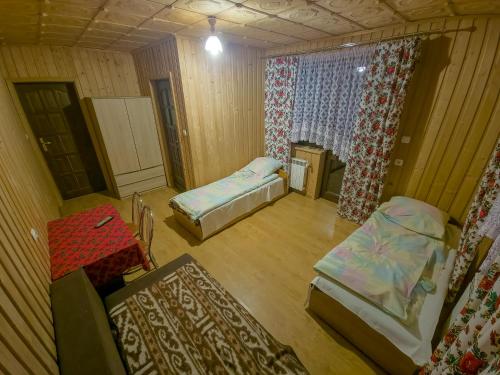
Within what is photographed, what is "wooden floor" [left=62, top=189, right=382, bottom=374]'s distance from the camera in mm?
1672

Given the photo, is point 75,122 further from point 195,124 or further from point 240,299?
point 240,299

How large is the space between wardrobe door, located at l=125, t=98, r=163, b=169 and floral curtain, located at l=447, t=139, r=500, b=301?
421 cm

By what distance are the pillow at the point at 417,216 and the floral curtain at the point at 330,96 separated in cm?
97

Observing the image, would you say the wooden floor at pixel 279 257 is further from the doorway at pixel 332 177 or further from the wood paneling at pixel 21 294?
the wood paneling at pixel 21 294

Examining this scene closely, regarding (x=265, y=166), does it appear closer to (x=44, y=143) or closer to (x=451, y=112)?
(x=451, y=112)

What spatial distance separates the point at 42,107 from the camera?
133 inches

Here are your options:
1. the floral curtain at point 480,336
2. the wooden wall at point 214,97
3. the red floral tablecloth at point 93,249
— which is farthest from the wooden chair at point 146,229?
the floral curtain at point 480,336

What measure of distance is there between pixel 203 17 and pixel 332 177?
9.31 ft

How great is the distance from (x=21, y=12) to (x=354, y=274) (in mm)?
3568

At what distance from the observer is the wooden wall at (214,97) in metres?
3.00

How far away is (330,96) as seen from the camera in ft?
9.97

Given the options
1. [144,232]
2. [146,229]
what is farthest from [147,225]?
[144,232]

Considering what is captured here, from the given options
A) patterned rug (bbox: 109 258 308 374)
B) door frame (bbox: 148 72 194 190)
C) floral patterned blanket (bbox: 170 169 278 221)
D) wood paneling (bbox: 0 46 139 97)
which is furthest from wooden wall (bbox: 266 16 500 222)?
wood paneling (bbox: 0 46 139 97)

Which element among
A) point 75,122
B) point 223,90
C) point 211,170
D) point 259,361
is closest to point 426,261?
point 259,361
